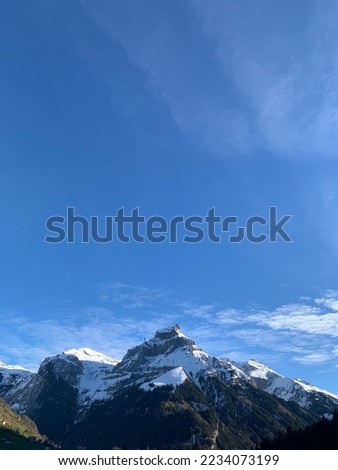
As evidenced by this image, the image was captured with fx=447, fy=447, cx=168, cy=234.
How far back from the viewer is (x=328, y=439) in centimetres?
17138
